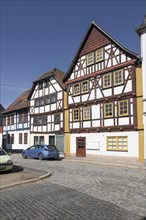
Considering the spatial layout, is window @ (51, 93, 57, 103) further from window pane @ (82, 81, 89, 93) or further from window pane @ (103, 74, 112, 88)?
window pane @ (103, 74, 112, 88)

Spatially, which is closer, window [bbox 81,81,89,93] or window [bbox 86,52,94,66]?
window [bbox 86,52,94,66]

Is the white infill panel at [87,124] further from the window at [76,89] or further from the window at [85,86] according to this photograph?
the window at [76,89]

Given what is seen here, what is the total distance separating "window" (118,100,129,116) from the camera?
1977 centimetres

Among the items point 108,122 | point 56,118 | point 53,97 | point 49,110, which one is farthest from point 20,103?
point 108,122

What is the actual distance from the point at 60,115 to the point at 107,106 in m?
7.32

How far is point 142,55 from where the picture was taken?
743 inches

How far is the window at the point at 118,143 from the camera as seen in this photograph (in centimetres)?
1973

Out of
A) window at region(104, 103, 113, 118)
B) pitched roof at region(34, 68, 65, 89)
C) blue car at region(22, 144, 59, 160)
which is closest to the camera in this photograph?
window at region(104, 103, 113, 118)

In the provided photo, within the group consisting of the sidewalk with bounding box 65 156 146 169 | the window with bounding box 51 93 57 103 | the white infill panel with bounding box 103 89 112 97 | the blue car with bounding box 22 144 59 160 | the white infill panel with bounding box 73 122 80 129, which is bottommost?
the sidewalk with bounding box 65 156 146 169

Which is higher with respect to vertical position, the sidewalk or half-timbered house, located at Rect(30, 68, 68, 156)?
half-timbered house, located at Rect(30, 68, 68, 156)

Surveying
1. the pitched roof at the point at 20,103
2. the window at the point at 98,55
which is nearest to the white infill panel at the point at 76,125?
the window at the point at 98,55

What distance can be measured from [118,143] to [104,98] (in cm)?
435

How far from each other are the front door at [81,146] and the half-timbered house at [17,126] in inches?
408

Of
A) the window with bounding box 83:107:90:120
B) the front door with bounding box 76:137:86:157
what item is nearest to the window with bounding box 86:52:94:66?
the window with bounding box 83:107:90:120
